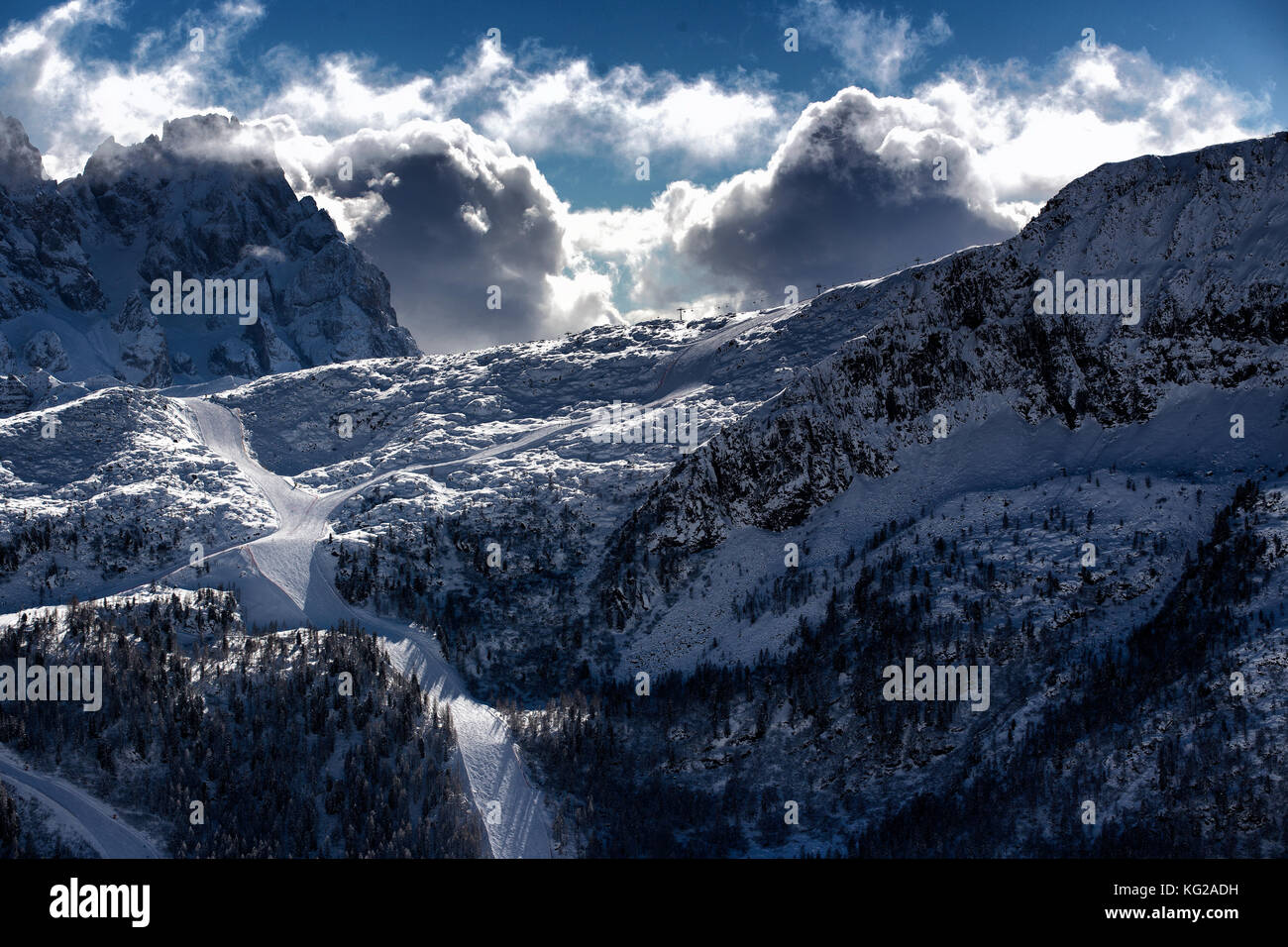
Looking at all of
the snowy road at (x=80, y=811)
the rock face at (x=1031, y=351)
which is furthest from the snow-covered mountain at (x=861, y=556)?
the snowy road at (x=80, y=811)

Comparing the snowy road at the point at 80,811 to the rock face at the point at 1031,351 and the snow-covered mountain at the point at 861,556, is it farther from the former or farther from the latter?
the rock face at the point at 1031,351

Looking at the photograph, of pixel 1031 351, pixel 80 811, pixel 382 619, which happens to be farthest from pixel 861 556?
pixel 80 811

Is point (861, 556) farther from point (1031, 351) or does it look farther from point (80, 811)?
point (80, 811)

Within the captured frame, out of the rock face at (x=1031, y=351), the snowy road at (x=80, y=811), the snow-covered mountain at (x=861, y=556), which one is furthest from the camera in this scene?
the rock face at (x=1031, y=351)

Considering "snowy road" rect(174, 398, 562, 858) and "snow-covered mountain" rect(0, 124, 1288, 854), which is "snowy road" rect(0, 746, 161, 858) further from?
"snow-covered mountain" rect(0, 124, 1288, 854)

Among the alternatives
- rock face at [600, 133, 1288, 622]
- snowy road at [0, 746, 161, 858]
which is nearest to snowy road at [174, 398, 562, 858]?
rock face at [600, 133, 1288, 622]

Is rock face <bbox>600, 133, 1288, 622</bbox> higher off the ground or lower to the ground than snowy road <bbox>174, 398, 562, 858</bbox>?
higher
